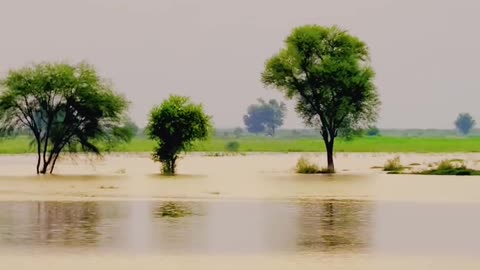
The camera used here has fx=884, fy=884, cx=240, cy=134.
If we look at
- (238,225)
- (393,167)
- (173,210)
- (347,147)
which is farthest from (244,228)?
(347,147)

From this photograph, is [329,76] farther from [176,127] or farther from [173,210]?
[173,210]

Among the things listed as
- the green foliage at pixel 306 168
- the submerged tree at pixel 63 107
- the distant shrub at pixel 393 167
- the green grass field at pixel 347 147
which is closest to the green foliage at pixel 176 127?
the submerged tree at pixel 63 107

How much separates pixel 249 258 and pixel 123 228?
22.2 ft

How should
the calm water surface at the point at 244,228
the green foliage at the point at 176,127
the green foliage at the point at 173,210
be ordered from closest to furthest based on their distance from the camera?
1. the calm water surface at the point at 244,228
2. the green foliage at the point at 173,210
3. the green foliage at the point at 176,127

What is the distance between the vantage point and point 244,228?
25.3m

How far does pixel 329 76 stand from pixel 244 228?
135ft

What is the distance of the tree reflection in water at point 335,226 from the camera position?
2119 cm

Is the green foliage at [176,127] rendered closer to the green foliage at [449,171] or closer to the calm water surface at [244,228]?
the green foliage at [449,171]

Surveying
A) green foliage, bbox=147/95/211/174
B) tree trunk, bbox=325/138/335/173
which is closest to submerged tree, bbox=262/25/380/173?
tree trunk, bbox=325/138/335/173

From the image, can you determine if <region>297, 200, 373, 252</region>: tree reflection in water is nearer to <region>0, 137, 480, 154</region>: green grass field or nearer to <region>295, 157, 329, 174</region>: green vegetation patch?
<region>295, 157, 329, 174</region>: green vegetation patch

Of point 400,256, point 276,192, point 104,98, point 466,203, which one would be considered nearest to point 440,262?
point 400,256

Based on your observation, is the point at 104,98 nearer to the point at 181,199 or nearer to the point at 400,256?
the point at 181,199

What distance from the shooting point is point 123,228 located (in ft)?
81.8

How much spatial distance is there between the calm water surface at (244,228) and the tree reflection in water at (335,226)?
A: 0.03 metres
